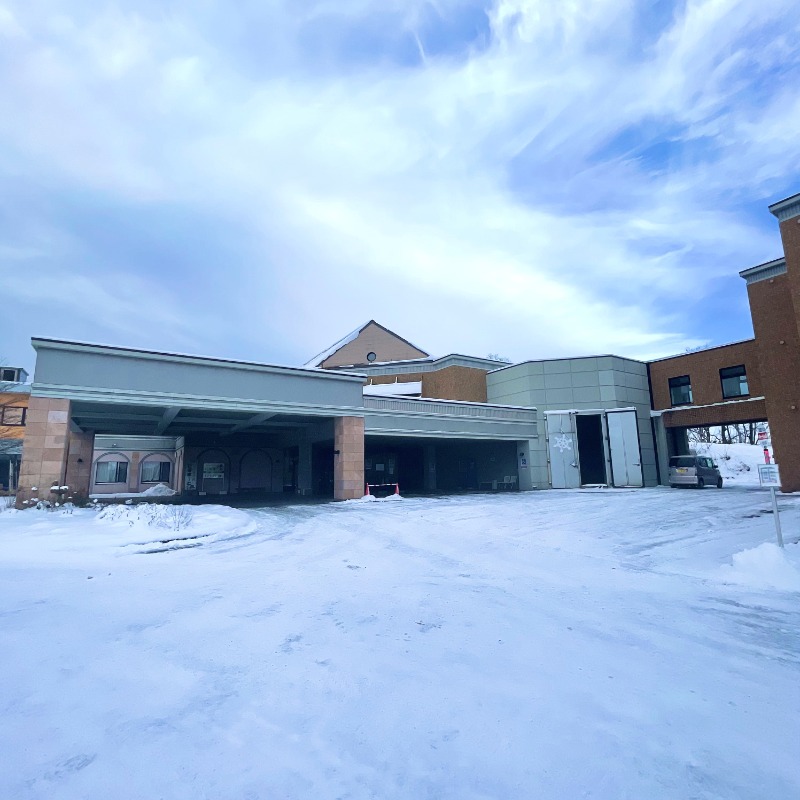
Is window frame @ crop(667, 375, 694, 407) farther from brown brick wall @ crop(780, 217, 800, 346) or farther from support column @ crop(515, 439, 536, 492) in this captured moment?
brown brick wall @ crop(780, 217, 800, 346)

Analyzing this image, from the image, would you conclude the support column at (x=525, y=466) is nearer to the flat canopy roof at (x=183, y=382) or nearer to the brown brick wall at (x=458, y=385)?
the brown brick wall at (x=458, y=385)

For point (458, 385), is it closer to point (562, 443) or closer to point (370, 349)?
point (562, 443)

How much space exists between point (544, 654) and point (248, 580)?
4.53 m

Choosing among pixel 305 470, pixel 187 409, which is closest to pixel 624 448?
pixel 305 470

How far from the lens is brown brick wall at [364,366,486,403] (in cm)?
3481

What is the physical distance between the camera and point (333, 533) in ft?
40.7

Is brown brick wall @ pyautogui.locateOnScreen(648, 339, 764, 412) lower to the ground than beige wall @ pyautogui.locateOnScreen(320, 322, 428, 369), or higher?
lower

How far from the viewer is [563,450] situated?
30.0m

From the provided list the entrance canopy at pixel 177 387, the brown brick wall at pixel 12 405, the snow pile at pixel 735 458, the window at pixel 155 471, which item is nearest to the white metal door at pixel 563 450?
the entrance canopy at pixel 177 387

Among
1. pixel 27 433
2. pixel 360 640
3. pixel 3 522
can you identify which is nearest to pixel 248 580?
pixel 360 640

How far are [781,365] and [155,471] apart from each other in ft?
145

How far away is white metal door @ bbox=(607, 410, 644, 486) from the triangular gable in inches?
679

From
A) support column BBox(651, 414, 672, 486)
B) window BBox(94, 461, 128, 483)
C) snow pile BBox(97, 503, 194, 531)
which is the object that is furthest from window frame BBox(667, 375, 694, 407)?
window BBox(94, 461, 128, 483)

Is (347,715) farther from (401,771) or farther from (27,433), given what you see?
(27,433)
